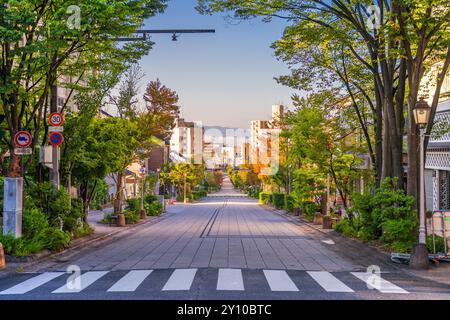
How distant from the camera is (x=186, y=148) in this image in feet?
617

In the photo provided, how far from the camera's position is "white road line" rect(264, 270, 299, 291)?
40.8ft

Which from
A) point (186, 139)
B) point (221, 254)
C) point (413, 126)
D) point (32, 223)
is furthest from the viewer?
point (186, 139)

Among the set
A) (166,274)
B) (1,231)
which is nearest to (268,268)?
(166,274)

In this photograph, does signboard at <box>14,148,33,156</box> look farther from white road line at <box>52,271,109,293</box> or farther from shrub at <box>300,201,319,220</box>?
shrub at <box>300,201,319,220</box>

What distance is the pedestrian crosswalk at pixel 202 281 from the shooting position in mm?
12344

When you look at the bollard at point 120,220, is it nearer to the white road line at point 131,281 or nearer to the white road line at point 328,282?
the white road line at point 131,281

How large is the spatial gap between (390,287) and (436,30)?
933 centimetres

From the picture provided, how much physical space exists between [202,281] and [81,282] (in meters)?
2.85

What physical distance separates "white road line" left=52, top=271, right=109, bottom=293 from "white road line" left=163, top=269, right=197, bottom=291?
183 cm

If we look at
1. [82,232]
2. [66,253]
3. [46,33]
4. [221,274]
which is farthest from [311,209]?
[221,274]

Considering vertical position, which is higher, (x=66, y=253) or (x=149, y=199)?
(x=149, y=199)

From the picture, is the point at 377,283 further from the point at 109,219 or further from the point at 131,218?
the point at 131,218

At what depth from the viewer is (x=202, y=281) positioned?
43.4 feet

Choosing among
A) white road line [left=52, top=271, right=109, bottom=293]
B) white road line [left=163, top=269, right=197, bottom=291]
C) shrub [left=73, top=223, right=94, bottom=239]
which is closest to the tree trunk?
white road line [left=163, top=269, right=197, bottom=291]
